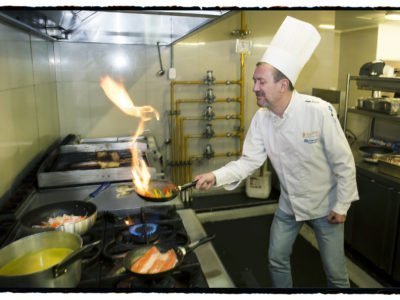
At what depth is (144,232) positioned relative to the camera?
0.97 meters

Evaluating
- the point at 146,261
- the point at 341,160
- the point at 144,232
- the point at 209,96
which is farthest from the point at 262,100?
the point at 209,96

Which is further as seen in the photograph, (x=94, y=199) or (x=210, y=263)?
(x=94, y=199)

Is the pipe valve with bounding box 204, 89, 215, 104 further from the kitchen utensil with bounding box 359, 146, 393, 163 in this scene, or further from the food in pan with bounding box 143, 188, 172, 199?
the food in pan with bounding box 143, 188, 172, 199

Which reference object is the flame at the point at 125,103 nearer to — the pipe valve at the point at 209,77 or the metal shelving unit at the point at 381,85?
the pipe valve at the point at 209,77

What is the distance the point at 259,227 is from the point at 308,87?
1621 mm

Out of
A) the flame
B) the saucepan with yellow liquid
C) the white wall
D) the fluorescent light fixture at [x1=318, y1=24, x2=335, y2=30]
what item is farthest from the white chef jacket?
the fluorescent light fixture at [x1=318, y1=24, x2=335, y2=30]

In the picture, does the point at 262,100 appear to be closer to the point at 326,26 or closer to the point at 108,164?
the point at 108,164

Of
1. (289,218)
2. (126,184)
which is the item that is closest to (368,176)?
(289,218)

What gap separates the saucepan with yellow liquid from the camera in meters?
0.66

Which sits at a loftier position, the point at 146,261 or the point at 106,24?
the point at 106,24

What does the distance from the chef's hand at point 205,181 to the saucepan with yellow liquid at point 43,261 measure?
1.95ft

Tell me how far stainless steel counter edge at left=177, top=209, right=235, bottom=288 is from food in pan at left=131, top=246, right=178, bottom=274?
0.26ft

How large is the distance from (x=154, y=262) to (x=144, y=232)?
0.18 metres

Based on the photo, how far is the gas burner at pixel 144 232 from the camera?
3.09 ft
